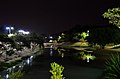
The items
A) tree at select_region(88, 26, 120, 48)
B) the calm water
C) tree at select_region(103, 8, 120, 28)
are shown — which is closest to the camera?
tree at select_region(103, 8, 120, 28)

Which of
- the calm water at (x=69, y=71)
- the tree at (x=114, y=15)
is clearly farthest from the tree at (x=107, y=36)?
the tree at (x=114, y=15)

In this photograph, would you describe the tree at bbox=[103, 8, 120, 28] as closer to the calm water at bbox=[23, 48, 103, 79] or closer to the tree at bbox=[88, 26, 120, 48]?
the calm water at bbox=[23, 48, 103, 79]

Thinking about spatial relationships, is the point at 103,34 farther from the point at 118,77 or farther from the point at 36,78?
the point at 118,77

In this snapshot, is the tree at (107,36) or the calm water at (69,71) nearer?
the calm water at (69,71)

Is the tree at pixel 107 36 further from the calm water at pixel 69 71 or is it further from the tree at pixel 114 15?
the tree at pixel 114 15

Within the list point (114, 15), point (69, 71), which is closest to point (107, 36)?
point (69, 71)

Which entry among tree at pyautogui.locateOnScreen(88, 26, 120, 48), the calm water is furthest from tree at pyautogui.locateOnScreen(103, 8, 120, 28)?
tree at pyautogui.locateOnScreen(88, 26, 120, 48)

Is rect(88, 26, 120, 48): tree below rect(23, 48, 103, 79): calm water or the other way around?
the other way around

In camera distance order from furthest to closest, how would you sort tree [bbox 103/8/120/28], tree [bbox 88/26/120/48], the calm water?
tree [bbox 88/26/120/48] → the calm water → tree [bbox 103/8/120/28]

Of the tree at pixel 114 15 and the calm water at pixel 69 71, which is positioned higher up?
the tree at pixel 114 15

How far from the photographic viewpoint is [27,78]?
28297mm

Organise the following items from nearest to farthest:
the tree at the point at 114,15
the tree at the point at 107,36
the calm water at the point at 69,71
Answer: the tree at the point at 114,15, the calm water at the point at 69,71, the tree at the point at 107,36

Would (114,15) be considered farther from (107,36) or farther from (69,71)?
(107,36)

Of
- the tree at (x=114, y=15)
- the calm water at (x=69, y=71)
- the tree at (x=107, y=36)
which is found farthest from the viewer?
the tree at (x=107, y=36)
